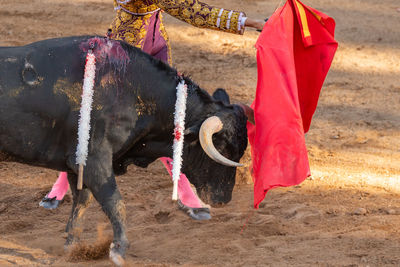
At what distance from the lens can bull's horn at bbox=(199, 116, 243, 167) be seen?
3953 mm

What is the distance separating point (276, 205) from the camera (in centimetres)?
515

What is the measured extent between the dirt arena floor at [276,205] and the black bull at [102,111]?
0.63m

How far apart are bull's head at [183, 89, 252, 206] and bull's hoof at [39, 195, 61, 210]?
4.22 feet

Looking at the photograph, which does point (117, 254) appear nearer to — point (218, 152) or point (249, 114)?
point (218, 152)

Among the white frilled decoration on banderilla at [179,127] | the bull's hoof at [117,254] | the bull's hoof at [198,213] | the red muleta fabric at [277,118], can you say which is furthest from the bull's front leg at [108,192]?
the bull's hoof at [198,213]

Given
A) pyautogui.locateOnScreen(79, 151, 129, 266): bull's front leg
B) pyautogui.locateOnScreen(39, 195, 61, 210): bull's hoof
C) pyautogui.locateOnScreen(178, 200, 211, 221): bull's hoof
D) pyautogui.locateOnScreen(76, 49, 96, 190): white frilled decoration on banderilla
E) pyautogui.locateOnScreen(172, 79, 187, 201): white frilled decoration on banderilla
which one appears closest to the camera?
pyautogui.locateOnScreen(76, 49, 96, 190): white frilled decoration on banderilla

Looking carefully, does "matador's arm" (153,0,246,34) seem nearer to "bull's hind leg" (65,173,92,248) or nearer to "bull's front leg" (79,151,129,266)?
"bull's front leg" (79,151,129,266)

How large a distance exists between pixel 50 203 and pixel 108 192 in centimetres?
133

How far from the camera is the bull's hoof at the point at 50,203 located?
5.13 meters

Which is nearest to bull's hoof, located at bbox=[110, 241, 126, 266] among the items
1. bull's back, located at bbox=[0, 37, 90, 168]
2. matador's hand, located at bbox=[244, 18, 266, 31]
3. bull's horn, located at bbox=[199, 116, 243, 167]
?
bull's back, located at bbox=[0, 37, 90, 168]

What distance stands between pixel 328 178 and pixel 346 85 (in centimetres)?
263

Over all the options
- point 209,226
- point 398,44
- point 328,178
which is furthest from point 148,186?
point 398,44

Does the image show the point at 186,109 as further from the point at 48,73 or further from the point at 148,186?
the point at 148,186

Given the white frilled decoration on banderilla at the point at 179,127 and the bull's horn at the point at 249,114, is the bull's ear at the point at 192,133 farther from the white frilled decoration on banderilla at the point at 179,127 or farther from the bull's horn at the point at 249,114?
the bull's horn at the point at 249,114
